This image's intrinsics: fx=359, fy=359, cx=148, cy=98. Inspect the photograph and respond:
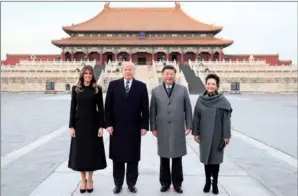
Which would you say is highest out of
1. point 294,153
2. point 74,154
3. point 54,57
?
point 54,57

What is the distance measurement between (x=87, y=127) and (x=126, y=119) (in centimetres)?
53

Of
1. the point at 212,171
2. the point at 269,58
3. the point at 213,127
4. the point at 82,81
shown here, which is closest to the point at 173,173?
the point at 212,171

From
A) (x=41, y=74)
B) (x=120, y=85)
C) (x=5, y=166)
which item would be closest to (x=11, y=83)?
(x=41, y=74)

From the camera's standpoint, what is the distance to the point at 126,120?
15.6 ft

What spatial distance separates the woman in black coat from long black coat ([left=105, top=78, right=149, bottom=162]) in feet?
0.54

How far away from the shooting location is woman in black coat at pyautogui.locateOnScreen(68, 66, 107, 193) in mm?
4730

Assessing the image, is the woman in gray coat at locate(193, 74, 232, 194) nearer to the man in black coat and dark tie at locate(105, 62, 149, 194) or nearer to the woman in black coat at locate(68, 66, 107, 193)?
the man in black coat and dark tie at locate(105, 62, 149, 194)

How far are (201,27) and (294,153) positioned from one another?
43070 mm

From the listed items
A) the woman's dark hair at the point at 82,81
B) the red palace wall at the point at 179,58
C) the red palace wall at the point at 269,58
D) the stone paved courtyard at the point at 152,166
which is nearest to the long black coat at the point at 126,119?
the woman's dark hair at the point at 82,81

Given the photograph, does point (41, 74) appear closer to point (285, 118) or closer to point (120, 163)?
point (285, 118)

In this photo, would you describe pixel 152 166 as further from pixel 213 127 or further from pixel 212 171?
pixel 213 127

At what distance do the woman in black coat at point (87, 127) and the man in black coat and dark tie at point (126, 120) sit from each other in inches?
6.4

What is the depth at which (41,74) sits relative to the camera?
3225cm

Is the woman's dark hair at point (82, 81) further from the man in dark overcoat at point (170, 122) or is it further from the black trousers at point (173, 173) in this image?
the black trousers at point (173, 173)
